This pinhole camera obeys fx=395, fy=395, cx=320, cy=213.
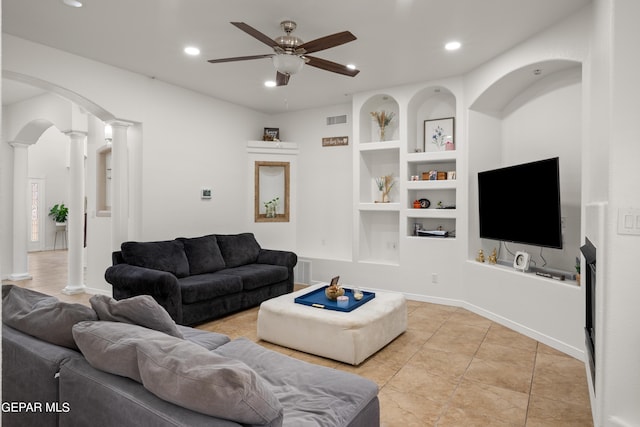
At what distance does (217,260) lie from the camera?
5.10 meters

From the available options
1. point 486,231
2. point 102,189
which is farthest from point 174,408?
point 102,189

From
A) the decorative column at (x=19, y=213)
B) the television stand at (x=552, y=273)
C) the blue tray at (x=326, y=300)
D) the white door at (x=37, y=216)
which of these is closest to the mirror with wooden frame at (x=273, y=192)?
the blue tray at (x=326, y=300)

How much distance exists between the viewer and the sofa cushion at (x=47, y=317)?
1.81 metres

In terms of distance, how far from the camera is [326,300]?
376 centimetres

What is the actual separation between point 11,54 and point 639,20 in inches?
197

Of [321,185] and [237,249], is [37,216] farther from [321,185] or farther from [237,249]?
[321,185]

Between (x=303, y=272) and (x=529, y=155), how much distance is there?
3622 mm

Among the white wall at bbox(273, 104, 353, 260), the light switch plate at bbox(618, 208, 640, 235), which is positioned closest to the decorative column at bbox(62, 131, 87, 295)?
the white wall at bbox(273, 104, 353, 260)

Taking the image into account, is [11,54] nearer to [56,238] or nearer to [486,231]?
[486,231]

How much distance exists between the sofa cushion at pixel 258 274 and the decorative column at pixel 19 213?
4.11 meters

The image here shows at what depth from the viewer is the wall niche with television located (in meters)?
3.93

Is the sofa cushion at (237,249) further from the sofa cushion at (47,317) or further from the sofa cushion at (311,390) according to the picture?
the sofa cushion at (47,317)

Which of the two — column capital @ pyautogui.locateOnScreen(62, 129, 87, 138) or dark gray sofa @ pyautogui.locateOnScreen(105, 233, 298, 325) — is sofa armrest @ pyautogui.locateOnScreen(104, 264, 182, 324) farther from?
column capital @ pyautogui.locateOnScreen(62, 129, 87, 138)

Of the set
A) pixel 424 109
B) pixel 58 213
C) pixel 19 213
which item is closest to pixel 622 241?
pixel 424 109
